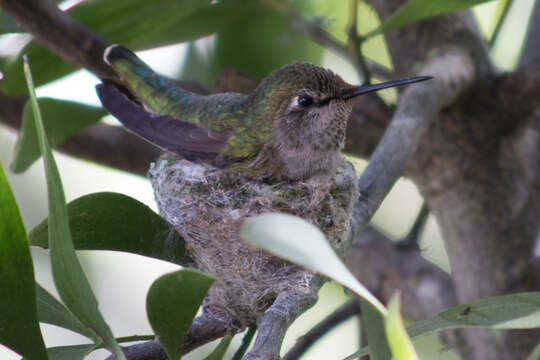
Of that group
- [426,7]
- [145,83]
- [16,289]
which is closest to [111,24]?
[145,83]

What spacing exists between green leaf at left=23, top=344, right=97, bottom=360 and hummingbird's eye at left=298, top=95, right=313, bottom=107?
0.99m

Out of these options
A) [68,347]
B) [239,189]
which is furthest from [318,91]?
[68,347]

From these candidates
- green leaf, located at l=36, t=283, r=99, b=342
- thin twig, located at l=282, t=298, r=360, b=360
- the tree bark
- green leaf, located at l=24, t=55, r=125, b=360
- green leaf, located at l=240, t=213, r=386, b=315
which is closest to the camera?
green leaf, located at l=240, t=213, r=386, b=315

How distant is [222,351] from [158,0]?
1141 millimetres

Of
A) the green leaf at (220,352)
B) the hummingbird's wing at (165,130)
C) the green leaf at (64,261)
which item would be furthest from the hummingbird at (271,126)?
the green leaf at (64,261)

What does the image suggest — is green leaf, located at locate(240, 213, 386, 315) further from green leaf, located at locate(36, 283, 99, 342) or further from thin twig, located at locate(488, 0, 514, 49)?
thin twig, located at locate(488, 0, 514, 49)

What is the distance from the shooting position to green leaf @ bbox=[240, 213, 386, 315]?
74 cm

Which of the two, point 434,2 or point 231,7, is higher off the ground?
point 231,7

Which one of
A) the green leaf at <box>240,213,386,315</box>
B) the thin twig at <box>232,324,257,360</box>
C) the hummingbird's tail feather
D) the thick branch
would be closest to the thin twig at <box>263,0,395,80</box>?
the thick branch

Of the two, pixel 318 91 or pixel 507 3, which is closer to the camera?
pixel 318 91

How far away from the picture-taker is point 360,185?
146cm

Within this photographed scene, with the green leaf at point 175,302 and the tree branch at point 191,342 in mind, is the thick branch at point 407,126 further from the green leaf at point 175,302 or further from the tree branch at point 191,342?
the green leaf at point 175,302

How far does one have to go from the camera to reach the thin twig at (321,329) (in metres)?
1.72

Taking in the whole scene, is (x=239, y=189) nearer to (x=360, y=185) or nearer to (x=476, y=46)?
(x=360, y=185)
